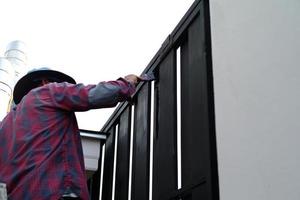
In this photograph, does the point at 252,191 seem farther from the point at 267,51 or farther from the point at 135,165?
the point at 135,165

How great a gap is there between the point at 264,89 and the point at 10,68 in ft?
12.7

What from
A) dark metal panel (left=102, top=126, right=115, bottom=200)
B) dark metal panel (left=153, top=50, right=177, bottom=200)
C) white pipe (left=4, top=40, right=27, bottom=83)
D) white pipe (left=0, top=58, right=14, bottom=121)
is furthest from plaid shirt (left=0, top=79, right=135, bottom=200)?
white pipe (left=4, top=40, right=27, bottom=83)

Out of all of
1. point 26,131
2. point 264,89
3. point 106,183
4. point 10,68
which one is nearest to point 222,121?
point 264,89

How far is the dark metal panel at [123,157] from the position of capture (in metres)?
2.88

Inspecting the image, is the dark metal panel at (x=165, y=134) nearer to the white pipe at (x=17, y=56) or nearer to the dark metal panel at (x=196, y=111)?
the dark metal panel at (x=196, y=111)

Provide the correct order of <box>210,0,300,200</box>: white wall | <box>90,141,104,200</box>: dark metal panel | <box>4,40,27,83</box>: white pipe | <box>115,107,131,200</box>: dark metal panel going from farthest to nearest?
<box>4,40,27,83</box>: white pipe → <box>90,141,104,200</box>: dark metal panel → <box>115,107,131,200</box>: dark metal panel → <box>210,0,300,200</box>: white wall

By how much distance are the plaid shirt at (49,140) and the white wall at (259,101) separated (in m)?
0.67

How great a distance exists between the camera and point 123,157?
3014mm

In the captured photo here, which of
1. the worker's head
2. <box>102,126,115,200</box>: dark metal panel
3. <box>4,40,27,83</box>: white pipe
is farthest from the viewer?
<box>4,40,27,83</box>: white pipe

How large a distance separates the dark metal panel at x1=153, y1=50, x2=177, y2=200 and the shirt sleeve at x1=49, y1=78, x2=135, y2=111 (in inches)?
10.4

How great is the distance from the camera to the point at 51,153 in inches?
79.1

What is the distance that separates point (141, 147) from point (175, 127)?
499mm

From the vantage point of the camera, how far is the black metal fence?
Result: 179 centimetres

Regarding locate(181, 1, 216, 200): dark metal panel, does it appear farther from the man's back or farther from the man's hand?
the man's back
